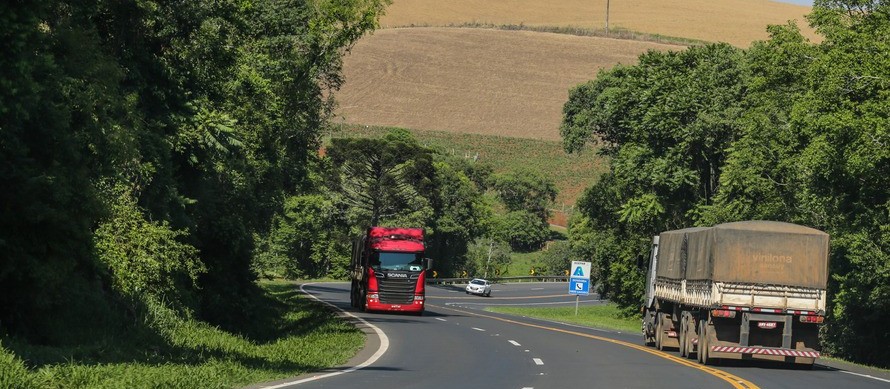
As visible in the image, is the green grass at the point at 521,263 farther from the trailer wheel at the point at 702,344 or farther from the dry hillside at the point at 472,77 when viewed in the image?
the trailer wheel at the point at 702,344

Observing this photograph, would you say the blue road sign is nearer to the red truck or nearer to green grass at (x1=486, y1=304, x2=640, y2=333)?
green grass at (x1=486, y1=304, x2=640, y2=333)

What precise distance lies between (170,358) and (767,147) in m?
35.3

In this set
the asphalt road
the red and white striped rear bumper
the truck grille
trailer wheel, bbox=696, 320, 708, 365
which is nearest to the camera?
the asphalt road

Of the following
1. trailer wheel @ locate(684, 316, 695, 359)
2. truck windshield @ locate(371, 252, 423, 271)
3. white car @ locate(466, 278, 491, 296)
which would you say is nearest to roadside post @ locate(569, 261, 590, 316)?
truck windshield @ locate(371, 252, 423, 271)

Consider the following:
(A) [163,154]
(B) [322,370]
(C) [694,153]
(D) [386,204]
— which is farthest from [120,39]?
(D) [386,204]

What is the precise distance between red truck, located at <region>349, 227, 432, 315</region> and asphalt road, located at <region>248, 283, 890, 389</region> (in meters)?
8.53

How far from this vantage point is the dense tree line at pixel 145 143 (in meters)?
21.2

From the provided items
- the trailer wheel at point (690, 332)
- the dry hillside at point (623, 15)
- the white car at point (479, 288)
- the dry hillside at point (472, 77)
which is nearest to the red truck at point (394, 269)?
the trailer wheel at point (690, 332)

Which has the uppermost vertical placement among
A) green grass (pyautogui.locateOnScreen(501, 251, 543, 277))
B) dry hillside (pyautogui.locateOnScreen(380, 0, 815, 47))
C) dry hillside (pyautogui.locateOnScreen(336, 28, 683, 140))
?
dry hillside (pyautogui.locateOnScreen(380, 0, 815, 47))

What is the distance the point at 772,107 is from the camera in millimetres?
51750

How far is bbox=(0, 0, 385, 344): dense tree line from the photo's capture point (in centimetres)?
2120

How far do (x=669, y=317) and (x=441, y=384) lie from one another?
595 inches

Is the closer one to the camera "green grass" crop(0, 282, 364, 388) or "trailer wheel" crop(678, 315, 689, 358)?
"green grass" crop(0, 282, 364, 388)

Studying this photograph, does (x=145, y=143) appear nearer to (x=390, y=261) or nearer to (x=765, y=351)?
(x=765, y=351)
